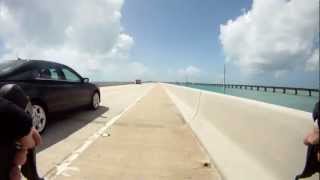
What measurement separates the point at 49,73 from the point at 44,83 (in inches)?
24.1

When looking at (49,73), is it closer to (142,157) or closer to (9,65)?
(9,65)

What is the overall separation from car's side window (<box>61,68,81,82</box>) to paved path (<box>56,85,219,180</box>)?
227 cm

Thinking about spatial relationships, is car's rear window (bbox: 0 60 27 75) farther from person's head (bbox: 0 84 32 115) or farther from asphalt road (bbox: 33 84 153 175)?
person's head (bbox: 0 84 32 115)

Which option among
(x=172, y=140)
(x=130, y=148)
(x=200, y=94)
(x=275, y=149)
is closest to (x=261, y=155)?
(x=275, y=149)

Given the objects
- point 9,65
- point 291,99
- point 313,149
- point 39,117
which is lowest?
point 291,99

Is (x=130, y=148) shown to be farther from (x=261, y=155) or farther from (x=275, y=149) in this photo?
(x=275, y=149)

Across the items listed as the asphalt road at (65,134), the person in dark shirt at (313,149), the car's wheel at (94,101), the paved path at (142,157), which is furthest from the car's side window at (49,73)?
the person in dark shirt at (313,149)

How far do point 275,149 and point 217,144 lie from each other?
9.48 feet

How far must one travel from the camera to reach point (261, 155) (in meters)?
4.89

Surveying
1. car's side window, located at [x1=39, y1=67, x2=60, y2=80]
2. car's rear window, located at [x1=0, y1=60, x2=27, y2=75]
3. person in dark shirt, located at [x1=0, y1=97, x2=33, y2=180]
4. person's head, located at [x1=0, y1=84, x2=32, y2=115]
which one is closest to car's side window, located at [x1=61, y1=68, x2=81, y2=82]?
car's side window, located at [x1=39, y1=67, x2=60, y2=80]

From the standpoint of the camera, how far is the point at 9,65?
8.77 meters

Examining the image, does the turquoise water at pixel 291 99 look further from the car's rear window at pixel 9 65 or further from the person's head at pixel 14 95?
the car's rear window at pixel 9 65

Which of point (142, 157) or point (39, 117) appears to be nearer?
point (142, 157)

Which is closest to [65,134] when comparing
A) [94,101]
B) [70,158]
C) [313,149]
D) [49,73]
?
[49,73]
